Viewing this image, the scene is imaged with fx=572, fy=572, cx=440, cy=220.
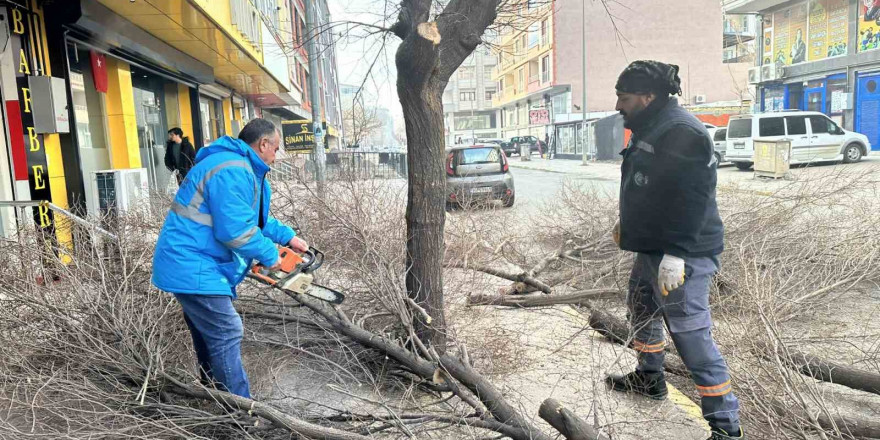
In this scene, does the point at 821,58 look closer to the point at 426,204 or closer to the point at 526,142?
the point at 526,142

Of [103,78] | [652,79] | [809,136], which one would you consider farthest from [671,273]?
[809,136]

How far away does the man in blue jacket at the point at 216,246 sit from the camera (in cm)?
256

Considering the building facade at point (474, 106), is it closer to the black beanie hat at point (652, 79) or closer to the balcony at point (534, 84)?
the balcony at point (534, 84)

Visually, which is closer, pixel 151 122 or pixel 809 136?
pixel 151 122

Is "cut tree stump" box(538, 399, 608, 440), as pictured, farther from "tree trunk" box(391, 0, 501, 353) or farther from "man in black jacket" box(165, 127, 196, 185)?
"man in black jacket" box(165, 127, 196, 185)

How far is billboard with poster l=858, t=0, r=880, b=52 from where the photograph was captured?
773 inches

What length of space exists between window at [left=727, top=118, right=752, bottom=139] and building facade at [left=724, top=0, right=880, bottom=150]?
6531 mm

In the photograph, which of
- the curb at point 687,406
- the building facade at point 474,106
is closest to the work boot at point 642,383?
the curb at point 687,406

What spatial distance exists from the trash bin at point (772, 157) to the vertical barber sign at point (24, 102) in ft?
46.8

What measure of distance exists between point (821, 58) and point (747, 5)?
13.5 feet

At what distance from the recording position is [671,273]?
99.6 inches

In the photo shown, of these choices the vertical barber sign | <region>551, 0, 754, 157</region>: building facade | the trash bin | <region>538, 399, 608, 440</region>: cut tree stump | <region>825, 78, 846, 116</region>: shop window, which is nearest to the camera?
<region>538, 399, 608, 440</region>: cut tree stump

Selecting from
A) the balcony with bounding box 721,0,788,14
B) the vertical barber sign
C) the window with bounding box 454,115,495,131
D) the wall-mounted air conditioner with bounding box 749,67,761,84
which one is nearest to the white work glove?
the vertical barber sign

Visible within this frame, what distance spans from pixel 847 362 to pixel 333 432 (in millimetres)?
2902
